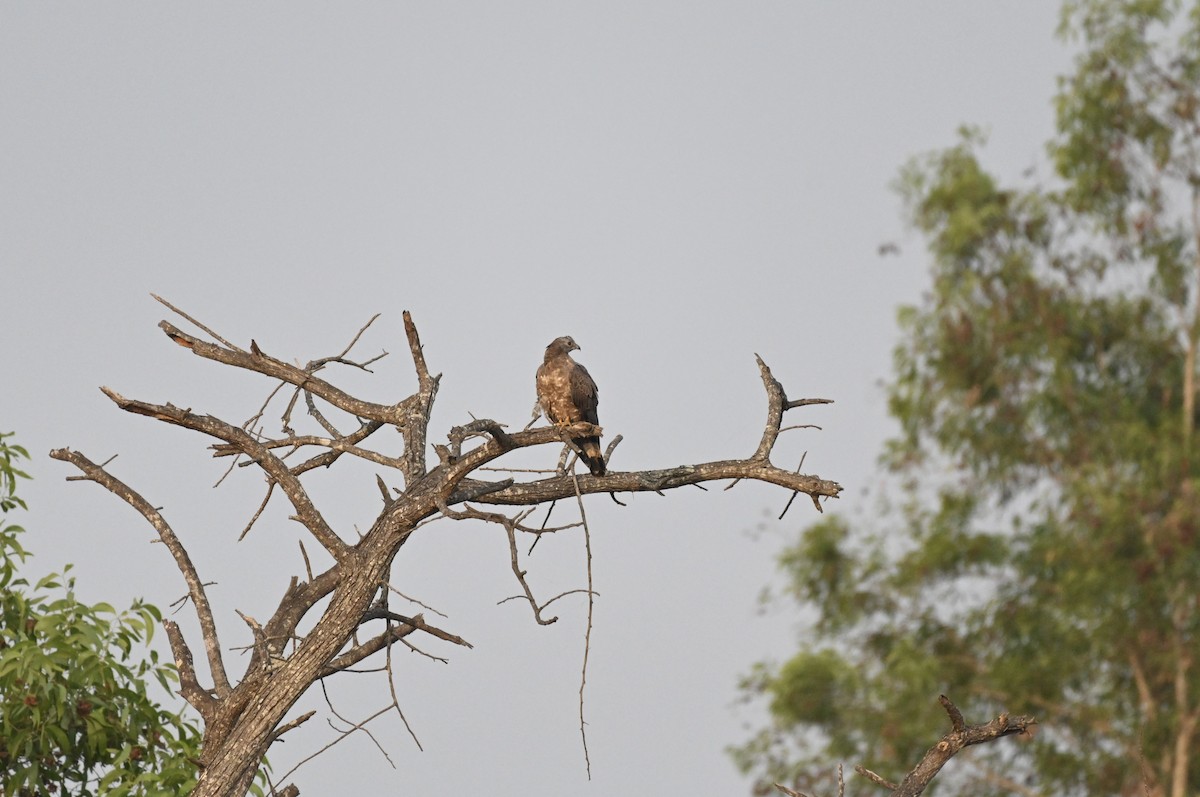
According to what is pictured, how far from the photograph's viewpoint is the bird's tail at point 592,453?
6.48 metres

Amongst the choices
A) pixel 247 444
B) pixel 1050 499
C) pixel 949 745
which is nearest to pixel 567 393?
pixel 247 444

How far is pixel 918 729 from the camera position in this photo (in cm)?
1817

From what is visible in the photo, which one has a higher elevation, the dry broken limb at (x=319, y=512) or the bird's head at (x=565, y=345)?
the bird's head at (x=565, y=345)

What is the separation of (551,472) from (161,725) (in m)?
2.31

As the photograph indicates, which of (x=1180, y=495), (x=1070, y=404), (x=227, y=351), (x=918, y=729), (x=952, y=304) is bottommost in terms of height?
(x=227, y=351)

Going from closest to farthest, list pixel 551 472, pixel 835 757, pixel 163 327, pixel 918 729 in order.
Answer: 1. pixel 551 472
2. pixel 163 327
3. pixel 918 729
4. pixel 835 757

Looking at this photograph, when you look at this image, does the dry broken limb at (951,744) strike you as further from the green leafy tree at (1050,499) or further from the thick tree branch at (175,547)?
the green leafy tree at (1050,499)

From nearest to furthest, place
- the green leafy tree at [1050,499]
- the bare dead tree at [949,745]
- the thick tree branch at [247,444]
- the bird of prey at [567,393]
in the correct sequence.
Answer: the bare dead tree at [949,745] < the thick tree branch at [247,444] < the bird of prey at [567,393] < the green leafy tree at [1050,499]

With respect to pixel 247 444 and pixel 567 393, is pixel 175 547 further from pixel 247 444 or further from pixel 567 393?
pixel 567 393

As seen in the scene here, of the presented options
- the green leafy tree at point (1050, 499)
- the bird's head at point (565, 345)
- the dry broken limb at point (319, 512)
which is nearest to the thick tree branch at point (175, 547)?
the dry broken limb at point (319, 512)

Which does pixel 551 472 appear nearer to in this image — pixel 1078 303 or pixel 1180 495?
pixel 1180 495

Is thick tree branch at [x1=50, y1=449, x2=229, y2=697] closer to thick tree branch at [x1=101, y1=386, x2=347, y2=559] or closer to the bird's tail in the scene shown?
thick tree branch at [x1=101, y1=386, x2=347, y2=559]

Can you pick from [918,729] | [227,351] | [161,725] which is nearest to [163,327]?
[227,351]

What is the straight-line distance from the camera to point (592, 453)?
258 inches
